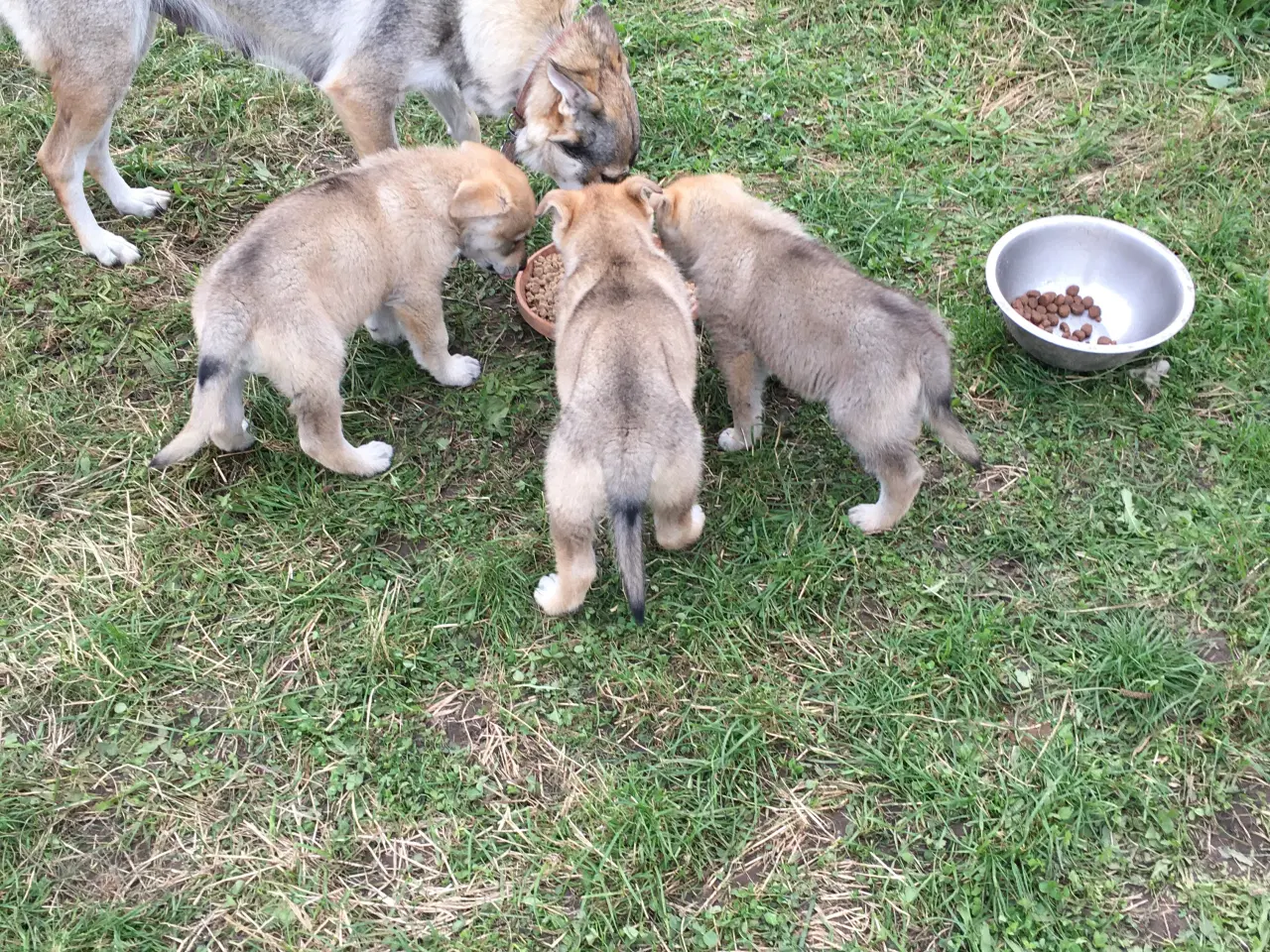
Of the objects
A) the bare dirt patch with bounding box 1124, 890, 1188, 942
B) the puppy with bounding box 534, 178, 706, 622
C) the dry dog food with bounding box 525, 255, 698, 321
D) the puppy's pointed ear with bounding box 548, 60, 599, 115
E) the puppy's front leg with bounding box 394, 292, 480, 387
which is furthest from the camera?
the dry dog food with bounding box 525, 255, 698, 321

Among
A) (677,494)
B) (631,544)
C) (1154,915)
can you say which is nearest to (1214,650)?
(1154,915)

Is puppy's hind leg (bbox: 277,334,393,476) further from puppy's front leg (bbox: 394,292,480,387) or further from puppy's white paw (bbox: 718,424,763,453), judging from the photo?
puppy's white paw (bbox: 718,424,763,453)

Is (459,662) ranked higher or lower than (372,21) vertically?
lower

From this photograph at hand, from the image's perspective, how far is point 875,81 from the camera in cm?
644

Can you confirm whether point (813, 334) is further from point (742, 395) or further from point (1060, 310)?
point (1060, 310)

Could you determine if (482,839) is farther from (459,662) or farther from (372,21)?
(372,21)

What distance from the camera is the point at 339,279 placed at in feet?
13.7

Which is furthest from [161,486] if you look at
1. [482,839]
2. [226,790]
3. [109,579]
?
[482,839]

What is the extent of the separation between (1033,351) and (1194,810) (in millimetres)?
2242

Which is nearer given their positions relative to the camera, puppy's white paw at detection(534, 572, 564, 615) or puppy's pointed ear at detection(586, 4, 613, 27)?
puppy's white paw at detection(534, 572, 564, 615)

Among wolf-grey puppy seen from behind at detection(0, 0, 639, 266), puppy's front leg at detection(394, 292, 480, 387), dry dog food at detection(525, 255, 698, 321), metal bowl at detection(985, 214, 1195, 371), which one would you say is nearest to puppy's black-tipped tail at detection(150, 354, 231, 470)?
puppy's front leg at detection(394, 292, 480, 387)

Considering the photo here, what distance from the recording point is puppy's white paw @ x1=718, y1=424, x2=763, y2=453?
4641 millimetres

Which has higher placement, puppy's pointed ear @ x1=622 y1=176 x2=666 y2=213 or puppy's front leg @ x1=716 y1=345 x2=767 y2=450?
puppy's pointed ear @ x1=622 y1=176 x2=666 y2=213

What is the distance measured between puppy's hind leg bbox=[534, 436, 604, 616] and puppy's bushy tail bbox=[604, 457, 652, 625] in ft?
0.20
